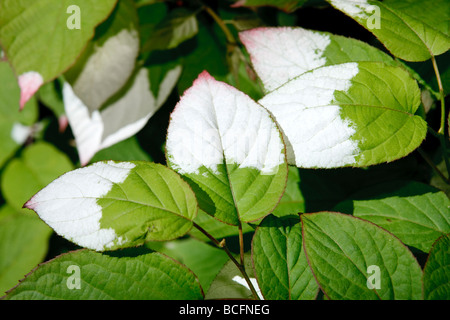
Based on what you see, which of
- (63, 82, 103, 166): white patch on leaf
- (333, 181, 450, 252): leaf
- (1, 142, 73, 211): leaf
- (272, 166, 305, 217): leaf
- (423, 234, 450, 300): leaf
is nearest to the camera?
(423, 234, 450, 300): leaf

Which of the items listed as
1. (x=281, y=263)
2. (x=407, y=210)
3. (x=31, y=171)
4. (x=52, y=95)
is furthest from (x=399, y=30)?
(x=31, y=171)

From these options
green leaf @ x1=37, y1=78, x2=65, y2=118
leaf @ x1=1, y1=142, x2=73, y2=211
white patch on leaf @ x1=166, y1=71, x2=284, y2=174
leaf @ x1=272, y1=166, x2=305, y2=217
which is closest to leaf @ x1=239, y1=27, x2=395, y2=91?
white patch on leaf @ x1=166, y1=71, x2=284, y2=174

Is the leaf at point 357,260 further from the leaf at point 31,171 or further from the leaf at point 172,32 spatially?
the leaf at point 31,171

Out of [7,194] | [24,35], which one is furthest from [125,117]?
[7,194]

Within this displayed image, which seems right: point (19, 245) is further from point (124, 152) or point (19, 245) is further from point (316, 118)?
point (316, 118)

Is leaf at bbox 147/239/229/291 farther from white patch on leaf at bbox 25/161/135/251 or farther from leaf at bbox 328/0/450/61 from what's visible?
leaf at bbox 328/0/450/61

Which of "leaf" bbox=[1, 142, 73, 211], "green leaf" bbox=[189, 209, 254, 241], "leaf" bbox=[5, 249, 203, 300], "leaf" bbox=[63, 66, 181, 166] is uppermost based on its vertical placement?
"leaf" bbox=[63, 66, 181, 166]
